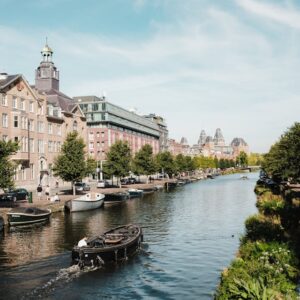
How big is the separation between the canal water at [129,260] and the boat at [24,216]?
53.7 inches

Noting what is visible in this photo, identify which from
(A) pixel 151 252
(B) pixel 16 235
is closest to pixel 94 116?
(B) pixel 16 235

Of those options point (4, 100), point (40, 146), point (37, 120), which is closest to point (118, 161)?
point (40, 146)

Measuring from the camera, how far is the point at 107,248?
29844mm

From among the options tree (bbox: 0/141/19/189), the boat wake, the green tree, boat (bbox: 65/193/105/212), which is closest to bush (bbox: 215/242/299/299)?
the boat wake

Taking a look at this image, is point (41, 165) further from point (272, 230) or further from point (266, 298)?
point (266, 298)

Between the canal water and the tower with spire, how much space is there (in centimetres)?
5424

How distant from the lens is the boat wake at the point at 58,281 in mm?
23578

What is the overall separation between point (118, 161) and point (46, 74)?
28.2 m

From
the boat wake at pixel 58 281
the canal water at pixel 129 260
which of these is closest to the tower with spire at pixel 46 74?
the canal water at pixel 129 260

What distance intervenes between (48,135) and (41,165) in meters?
6.68

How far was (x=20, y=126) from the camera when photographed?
78750 millimetres

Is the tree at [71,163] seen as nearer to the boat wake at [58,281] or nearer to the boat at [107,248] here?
the boat at [107,248]

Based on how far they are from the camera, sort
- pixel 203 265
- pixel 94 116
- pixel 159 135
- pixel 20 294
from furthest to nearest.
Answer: pixel 159 135
pixel 94 116
pixel 203 265
pixel 20 294

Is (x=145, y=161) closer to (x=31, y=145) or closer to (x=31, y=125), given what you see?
(x=31, y=145)
